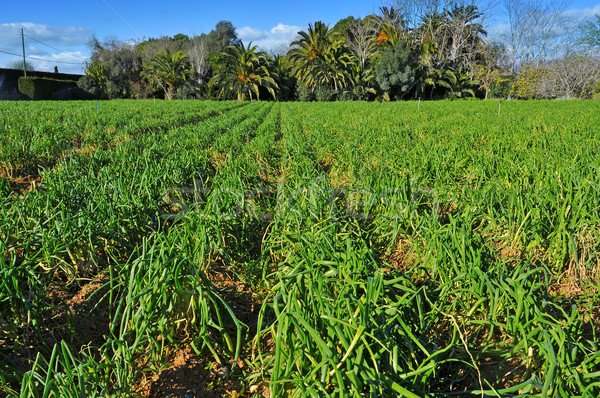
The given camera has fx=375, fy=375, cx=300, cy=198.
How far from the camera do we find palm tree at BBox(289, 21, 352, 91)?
35500 mm

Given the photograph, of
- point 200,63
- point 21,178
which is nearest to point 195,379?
point 21,178

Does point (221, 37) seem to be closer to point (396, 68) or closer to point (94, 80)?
point (94, 80)

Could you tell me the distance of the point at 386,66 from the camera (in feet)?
106

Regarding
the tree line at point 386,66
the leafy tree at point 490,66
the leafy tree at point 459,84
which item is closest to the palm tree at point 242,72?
the tree line at point 386,66

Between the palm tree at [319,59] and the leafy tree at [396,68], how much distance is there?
11.5 feet

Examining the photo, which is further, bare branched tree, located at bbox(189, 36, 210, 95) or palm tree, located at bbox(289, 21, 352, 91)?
bare branched tree, located at bbox(189, 36, 210, 95)

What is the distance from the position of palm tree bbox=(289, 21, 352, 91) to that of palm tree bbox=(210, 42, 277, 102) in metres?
3.39

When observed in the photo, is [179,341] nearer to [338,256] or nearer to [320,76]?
[338,256]

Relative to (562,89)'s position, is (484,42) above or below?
above

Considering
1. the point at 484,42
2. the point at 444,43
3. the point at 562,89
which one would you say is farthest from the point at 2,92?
the point at 562,89

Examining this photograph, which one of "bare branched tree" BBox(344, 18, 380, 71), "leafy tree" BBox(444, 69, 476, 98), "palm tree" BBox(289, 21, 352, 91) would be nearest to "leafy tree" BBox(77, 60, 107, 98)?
"palm tree" BBox(289, 21, 352, 91)

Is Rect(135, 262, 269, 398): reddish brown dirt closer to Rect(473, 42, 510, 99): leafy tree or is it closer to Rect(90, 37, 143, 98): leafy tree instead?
Rect(473, 42, 510, 99): leafy tree

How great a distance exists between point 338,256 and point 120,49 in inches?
1870

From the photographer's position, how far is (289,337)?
4.08 feet
